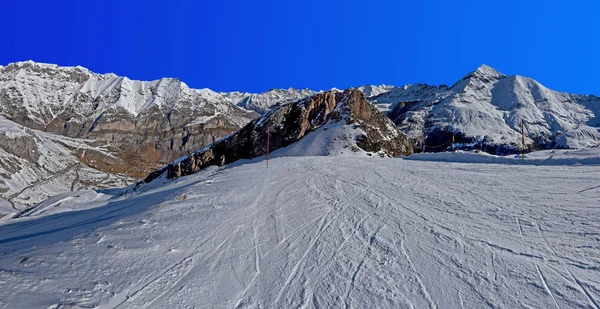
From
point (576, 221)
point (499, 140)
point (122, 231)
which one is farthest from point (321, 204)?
point (499, 140)

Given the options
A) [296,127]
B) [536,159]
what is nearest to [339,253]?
[536,159]

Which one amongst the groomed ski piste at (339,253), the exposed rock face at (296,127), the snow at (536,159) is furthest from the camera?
the exposed rock face at (296,127)

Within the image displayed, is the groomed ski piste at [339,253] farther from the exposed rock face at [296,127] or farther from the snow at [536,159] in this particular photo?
the exposed rock face at [296,127]

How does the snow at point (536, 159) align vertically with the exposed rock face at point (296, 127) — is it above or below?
below

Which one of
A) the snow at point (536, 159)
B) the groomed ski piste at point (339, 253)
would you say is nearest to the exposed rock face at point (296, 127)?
the snow at point (536, 159)

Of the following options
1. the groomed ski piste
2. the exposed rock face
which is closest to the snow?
the groomed ski piste

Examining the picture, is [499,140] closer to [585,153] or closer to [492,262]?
[585,153]
